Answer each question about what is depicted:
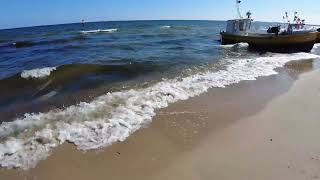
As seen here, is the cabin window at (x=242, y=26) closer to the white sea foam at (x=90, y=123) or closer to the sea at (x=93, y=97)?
the sea at (x=93, y=97)

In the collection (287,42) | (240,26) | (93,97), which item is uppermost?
(240,26)

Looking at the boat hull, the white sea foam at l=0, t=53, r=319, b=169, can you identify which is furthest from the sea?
the boat hull

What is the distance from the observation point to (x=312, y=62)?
16891 millimetres

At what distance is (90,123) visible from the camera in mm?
7246

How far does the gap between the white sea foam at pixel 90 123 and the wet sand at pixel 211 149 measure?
25cm

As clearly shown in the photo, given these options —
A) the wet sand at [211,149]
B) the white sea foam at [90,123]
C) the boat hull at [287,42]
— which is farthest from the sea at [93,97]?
the boat hull at [287,42]

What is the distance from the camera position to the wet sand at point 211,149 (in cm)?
524

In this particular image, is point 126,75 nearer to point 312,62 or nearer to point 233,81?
point 233,81

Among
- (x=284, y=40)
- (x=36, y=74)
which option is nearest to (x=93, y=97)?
(x=36, y=74)

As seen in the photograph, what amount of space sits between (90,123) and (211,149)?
8.75ft

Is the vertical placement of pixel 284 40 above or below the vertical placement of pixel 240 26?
below

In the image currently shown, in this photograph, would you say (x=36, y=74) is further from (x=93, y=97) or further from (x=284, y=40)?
(x=284, y=40)

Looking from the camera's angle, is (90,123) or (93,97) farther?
(93,97)

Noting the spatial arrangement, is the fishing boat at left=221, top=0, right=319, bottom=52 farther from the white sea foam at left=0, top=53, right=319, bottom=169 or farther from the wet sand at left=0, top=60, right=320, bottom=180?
the wet sand at left=0, top=60, right=320, bottom=180
